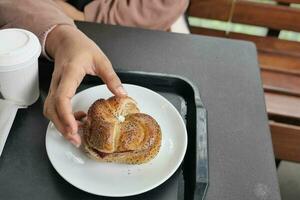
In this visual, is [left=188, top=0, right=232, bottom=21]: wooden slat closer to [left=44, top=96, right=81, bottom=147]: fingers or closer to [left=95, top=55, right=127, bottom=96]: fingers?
[left=95, top=55, right=127, bottom=96]: fingers

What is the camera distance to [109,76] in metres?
0.65

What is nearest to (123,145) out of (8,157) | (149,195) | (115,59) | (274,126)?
(149,195)

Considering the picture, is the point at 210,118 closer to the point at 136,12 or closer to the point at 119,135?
the point at 119,135

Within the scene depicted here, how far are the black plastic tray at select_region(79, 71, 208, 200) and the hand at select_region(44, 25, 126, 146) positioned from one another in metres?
0.08

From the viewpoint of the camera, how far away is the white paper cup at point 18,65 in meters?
0.60

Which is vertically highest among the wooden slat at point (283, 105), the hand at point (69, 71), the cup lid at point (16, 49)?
the cup lid at point (16, 49)

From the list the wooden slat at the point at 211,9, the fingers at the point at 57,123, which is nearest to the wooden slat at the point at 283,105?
the wooden slat at the point at 211,9

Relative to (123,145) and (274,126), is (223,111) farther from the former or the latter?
(274,126)

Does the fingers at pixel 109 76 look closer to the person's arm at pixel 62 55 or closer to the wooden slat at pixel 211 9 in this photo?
the person's arm at pixel 62 55

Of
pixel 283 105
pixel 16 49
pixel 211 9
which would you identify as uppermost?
pixel 16 49

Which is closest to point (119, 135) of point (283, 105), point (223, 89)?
point (223, 89)

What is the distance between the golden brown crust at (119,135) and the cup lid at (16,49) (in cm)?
14

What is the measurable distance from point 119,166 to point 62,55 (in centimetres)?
26

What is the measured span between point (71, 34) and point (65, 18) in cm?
8
